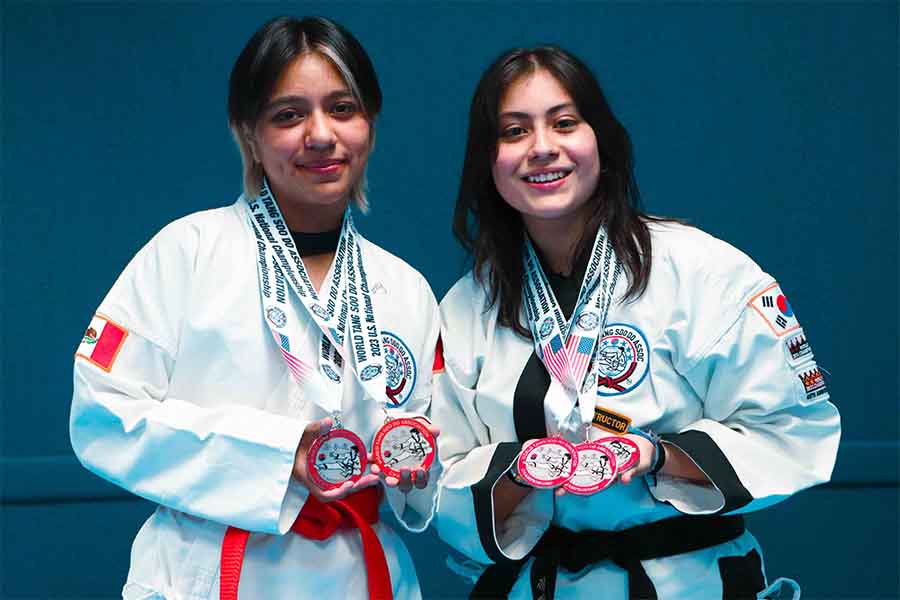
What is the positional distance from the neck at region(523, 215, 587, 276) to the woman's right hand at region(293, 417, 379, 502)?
64 centimetres

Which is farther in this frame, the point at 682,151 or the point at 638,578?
the point at 682,151

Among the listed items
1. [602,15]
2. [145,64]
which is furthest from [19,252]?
[602,15]

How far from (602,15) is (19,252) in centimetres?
214

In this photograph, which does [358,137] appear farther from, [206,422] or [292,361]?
[206,422]

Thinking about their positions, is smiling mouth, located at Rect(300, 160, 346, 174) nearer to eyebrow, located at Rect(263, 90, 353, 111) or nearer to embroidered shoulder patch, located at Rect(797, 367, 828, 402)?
eyebrow, located at Rect(263, 90, 353, 111)

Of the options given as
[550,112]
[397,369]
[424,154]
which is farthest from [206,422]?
[424,154]

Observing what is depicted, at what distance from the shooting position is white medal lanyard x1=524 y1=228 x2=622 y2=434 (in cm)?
204

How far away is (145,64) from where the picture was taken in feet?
11.6

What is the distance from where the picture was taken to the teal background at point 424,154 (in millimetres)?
3512

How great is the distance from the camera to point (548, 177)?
2.11m

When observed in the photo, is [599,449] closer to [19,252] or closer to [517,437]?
[517,437]

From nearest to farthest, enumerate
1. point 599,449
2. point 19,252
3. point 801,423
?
point 599,449 < point 801,423 < point 19,252

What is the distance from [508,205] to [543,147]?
10.2 inches

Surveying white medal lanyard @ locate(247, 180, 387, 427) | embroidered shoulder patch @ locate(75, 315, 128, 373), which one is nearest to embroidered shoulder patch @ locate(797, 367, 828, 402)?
white medal lanyard @ locate(247, 180, 387, 427)
